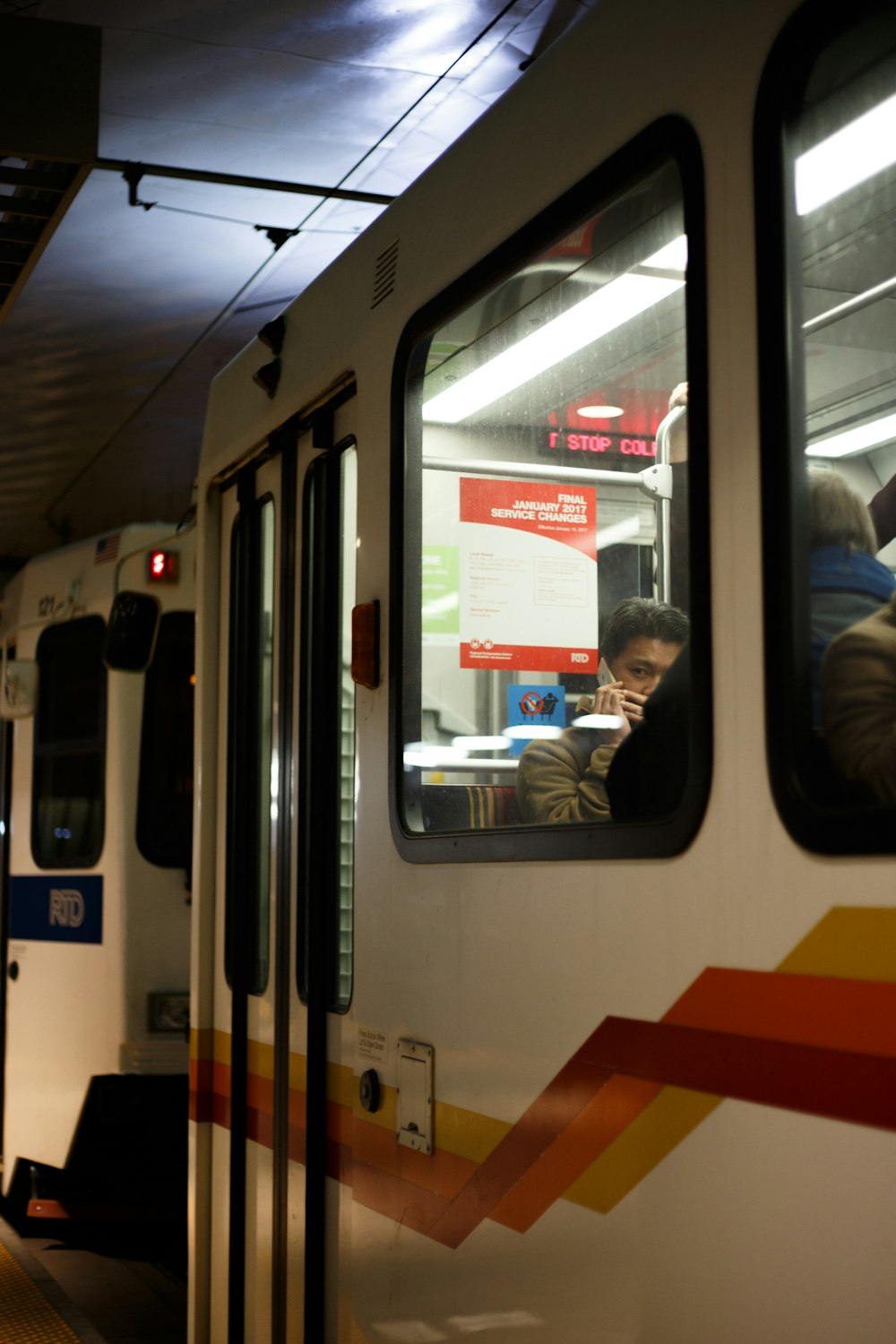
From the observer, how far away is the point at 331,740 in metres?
3.26

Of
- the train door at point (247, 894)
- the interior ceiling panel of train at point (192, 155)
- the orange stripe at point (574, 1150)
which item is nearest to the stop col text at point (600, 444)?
the train door at point (247, 894)

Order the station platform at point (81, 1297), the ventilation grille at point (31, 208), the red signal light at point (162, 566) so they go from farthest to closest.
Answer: the red signal light at point (162, 566) → the station platform at point (81, 1297) → the ventilation grille at point (31, 208)

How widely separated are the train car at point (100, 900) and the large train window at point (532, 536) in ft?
12.1

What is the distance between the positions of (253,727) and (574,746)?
4.68 feet

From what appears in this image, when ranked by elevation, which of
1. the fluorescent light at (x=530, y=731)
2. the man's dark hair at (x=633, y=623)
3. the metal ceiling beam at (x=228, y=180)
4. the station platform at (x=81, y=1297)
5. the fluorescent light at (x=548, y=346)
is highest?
the metal ceiling beam at (x=228, y=180)

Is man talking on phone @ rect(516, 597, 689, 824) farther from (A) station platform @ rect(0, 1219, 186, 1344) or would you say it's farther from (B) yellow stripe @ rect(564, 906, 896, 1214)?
(A) station platform @ rect(0, 1219, 186, 1344)

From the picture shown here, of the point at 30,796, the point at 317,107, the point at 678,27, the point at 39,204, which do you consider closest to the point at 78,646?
the point at 30,796

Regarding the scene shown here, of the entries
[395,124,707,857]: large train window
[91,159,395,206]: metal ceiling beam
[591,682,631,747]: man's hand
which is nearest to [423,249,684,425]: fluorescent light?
[395,124,707,857]: large train window

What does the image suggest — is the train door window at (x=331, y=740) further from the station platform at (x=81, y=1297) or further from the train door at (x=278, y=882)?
the station platform at (x=81, y=1297)

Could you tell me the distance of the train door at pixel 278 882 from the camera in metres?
3.18

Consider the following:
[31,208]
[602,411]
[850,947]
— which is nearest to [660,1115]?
[850,947]

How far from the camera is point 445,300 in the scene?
8.62ft

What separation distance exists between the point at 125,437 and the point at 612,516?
25.3 ft

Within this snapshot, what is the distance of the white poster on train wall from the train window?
389 centimetres
